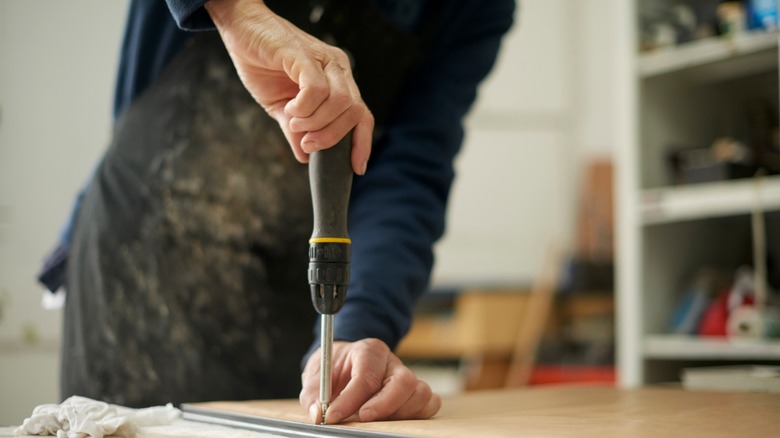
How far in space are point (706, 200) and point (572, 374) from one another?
4.98ft

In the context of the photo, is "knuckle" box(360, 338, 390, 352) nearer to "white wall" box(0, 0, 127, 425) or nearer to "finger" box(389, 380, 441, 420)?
"finger" box(389, 380, 441, 420)

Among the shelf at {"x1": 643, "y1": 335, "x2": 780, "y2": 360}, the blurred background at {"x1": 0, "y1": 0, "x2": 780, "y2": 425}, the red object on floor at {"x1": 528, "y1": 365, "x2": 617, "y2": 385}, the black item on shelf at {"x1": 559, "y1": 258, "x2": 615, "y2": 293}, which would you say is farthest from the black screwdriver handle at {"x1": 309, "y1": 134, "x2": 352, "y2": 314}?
the black item on shelf at {"x1": 559, "y1": 258, "x2": 615, "y2": 293}

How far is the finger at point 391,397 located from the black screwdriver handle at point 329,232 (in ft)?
0.27

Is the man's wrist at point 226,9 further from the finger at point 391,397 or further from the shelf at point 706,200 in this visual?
the shelf at point 706,200

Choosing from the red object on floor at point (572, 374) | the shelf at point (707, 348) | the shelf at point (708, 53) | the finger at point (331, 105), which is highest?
the shelf at point (708, 53)

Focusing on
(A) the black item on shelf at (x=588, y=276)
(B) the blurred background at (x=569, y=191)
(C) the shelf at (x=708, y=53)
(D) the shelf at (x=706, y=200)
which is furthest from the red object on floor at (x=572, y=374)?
(C) the shelf at (x=708, y=53)

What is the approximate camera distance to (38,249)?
96 cm

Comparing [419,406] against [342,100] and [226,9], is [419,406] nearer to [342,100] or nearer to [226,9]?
[342,100]

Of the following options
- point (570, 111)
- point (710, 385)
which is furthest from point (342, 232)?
point (570, 111)

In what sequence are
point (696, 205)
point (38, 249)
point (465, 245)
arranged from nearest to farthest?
point (38, 249), point (696, 205), point (465, 245)

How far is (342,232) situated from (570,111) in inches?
144

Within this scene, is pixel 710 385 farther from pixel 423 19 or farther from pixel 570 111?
pixel 570 111

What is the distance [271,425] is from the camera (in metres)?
0.61

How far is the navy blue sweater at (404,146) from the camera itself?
0.83 metres
